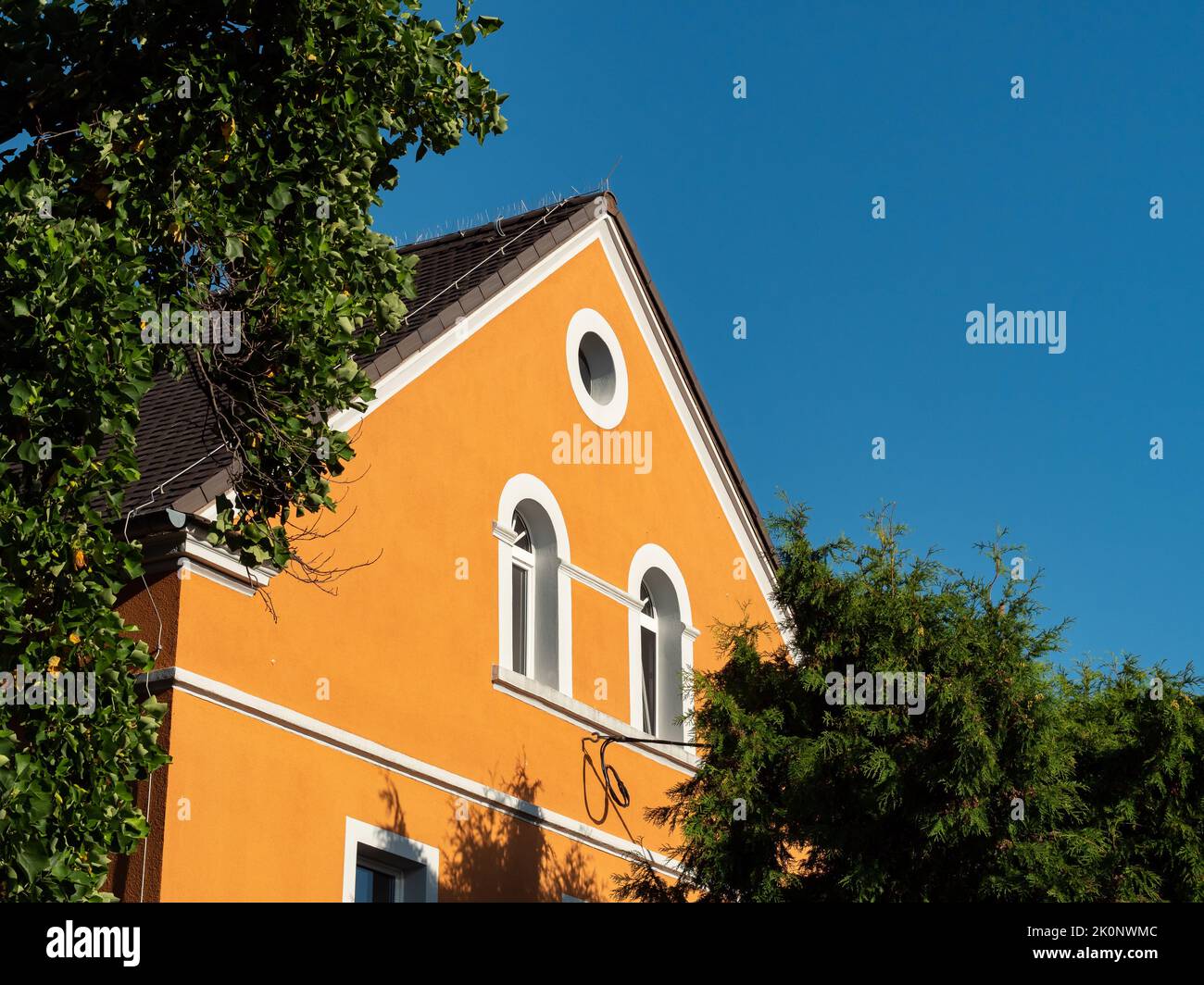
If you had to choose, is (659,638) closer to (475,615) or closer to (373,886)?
(475,615)

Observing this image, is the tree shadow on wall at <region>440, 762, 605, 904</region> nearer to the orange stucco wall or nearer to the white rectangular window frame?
the orange stucco wall

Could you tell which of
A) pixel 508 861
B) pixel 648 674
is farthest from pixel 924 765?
pixel 648 674

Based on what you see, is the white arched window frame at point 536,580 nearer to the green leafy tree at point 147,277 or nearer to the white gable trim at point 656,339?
the white gable trim at point 656,339

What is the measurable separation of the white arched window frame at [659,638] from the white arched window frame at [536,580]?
1.39 m

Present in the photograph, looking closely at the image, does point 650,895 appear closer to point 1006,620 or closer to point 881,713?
point 881,713

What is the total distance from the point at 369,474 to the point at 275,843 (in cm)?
351

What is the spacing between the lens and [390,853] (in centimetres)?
1381

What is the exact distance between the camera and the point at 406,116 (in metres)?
10.9

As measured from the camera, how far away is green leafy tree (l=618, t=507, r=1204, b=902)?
40.1 feet

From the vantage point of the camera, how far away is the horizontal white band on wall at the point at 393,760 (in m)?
12.2

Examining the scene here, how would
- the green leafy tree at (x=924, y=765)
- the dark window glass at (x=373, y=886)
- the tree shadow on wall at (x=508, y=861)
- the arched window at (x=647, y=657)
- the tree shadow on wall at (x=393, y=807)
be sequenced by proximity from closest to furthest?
the green leafy tree at (x=924, y=765) < the dark window glass at (x=373, y=886) < the tree shadow on wall at (x=393, y=807) < the tree shadow on wall at (x=508, y=861) < the arched window at (x=647, y=657)

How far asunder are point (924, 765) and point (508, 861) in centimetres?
455

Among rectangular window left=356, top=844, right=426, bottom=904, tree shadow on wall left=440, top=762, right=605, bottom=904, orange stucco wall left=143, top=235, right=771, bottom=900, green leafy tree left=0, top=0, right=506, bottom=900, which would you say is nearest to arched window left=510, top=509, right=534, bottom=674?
orange stucco wall left=143, top=235, right=771, bottom=900

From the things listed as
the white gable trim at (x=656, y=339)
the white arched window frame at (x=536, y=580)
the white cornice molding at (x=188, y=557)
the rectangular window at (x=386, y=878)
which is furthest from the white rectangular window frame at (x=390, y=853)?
the white gable trim at (x=656, y=339)
